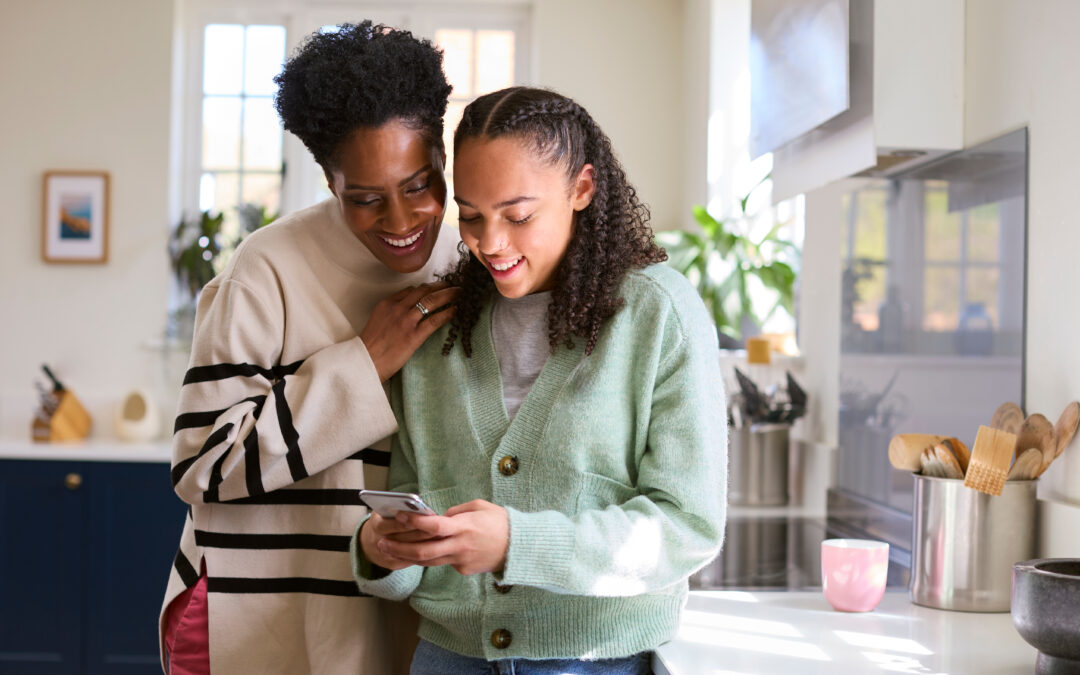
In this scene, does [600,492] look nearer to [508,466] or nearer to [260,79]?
[508,466]

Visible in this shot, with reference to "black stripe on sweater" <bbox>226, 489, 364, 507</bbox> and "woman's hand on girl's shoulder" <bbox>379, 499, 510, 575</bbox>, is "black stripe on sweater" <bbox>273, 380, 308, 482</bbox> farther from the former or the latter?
"woman's hand on girl's shoulder" <bbox>379, 499, 510, 575</bbox>

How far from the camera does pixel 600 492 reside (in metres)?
1.07

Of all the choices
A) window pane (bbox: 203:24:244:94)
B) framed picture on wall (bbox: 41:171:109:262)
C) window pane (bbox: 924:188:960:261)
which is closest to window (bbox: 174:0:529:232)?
window pane (bbox: 203:24:244:94)

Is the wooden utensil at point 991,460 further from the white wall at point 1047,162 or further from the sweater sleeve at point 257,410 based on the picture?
the sweater sleeve at point 257,410

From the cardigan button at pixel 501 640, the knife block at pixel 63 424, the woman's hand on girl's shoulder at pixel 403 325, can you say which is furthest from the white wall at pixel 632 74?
the cardigan button at pixel 501 640

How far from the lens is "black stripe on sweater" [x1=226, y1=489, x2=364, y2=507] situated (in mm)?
1237

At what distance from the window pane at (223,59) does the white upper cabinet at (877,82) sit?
2.85 m

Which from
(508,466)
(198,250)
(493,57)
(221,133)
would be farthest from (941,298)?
(221,133)

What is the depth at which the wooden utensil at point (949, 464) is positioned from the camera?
1387mm

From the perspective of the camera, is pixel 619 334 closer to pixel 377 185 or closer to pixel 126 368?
pixel 377 185

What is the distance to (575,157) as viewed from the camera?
1100mm

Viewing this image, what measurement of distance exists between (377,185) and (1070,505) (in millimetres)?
953

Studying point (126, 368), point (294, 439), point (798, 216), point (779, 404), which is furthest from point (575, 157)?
point (126, 368)

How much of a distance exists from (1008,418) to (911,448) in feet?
0.44
